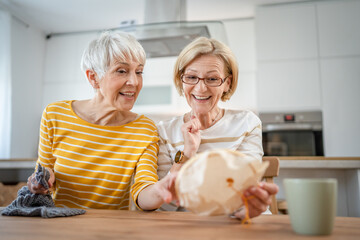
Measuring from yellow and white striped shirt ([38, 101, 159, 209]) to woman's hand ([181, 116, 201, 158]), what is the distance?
0.12m

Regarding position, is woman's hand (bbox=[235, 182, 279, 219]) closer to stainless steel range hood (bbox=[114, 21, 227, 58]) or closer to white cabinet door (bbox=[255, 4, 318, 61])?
stainless steel range hood (bbox=[114, 21, 227, 58])

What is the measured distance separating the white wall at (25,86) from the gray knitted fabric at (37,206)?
3.16m

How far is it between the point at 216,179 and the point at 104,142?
0.67 meters

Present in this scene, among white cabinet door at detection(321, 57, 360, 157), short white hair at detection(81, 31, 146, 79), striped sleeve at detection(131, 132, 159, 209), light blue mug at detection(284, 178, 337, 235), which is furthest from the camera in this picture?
white cabinet door at detection(321, 57, 360, 157)

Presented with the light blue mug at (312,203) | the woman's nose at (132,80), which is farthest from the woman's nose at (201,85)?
the light blue mug at (312,203)

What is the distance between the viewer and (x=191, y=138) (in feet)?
3.55

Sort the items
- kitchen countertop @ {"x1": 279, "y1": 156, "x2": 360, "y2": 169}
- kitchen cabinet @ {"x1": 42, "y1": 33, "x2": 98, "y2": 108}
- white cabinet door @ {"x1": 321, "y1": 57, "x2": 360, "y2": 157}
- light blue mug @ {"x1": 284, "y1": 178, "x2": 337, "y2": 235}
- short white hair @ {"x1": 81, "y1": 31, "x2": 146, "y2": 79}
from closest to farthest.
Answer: light blue mug @ {"x1": 284, "y1": 178, "x2": 337, "y2": 235} < short white hair @ {"x1": 81, "y1": 31, "x2": 146, "y2": 79} < kitchen countertop @ {"x1": 279, "y1": 156, "x2": 360, "y2": 169} < white cabinet door @ {"x1": 321, "y1": 57, "x2": 360, "y2": 157} < kitchen cabinet @ {"x1": 42, "y1": 33, "x2": 98, "y2": 108}

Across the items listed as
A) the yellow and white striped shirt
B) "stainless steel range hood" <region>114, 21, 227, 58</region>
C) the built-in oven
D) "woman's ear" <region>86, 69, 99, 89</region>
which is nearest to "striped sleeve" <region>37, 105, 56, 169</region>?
the yellow and white striped shirt

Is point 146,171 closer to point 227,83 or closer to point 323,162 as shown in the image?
point 227,83

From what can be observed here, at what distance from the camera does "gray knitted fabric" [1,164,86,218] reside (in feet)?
2.31

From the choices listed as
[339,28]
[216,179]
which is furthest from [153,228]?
[339,28]

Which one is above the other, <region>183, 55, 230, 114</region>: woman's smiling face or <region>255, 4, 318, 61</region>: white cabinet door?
<region>255, 4, 318, 61</region>: white cabinet door

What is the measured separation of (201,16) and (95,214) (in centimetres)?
329

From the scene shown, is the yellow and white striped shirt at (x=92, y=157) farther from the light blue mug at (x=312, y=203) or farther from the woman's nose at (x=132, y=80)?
the light blue mug at (x=312, y=203)
